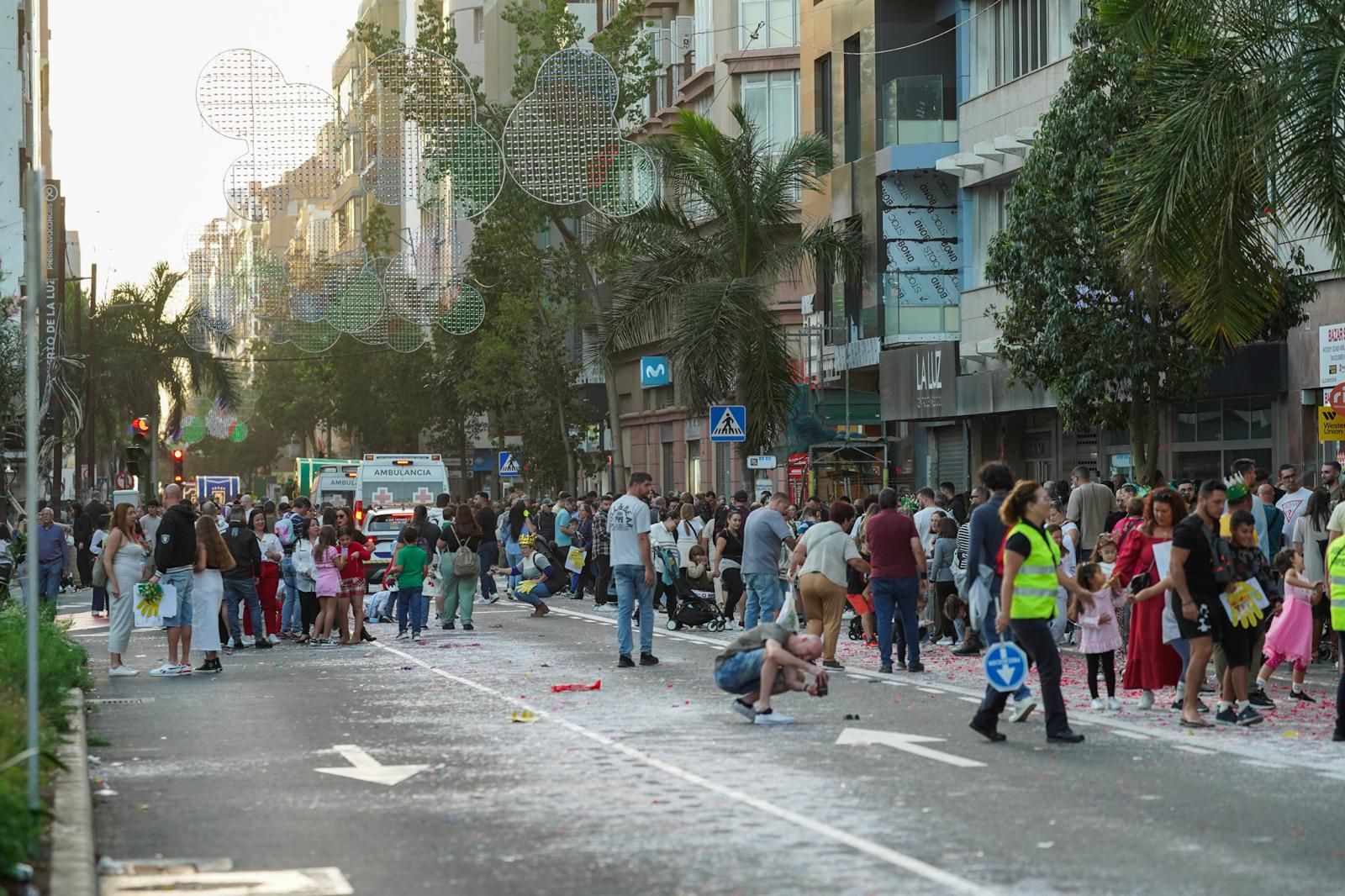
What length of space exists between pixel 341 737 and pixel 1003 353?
17724 millimetres

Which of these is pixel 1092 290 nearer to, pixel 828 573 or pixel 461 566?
pixel 461 566

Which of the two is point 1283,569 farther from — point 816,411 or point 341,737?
point 816,411

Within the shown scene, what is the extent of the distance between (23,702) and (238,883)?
472 centimetres

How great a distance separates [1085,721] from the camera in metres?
15.3

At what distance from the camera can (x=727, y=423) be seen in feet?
114

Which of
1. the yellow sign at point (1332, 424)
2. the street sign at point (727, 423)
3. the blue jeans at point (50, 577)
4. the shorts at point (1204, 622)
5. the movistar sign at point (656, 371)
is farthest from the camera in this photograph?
the movistar sign at point (656, 371)

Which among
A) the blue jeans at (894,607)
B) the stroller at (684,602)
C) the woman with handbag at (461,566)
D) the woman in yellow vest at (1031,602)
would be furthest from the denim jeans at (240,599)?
the woman in yellow vest at (1031,602)

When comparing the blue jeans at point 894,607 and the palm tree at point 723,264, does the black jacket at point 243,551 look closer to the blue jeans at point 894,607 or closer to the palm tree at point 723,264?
the blue jeans at point 894,607

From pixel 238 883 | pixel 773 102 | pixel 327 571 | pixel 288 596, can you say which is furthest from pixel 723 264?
pixel 238 883

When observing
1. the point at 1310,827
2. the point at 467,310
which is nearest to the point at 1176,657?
the point at 1310,827

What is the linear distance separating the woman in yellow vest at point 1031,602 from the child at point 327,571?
13.4m

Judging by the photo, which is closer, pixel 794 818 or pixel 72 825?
pixel 72 825

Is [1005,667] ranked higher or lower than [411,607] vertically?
higher

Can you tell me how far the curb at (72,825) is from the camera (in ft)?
27.8
